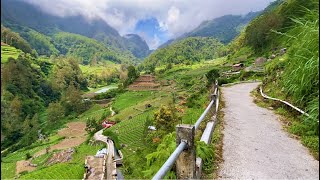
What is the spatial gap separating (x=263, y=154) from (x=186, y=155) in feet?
9.40

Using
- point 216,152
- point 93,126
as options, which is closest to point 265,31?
point 93,126

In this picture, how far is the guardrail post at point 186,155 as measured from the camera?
14.2ft

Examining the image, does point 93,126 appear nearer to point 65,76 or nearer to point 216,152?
point 216,152

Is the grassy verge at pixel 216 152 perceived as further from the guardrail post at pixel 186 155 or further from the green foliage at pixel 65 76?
the green foliage at pixel 65 76

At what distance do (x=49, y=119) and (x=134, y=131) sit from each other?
4068 cm

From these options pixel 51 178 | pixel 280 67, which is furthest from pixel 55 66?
pixel 280 67

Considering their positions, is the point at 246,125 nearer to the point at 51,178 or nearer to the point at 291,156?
the point at 291,156

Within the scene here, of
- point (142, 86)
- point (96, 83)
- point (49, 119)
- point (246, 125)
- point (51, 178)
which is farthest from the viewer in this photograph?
point (96, 83)

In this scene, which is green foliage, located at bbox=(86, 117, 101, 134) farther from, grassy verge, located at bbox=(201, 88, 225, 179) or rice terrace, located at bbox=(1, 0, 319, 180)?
grassy verge, located at bbox=(201, 88, 225, 179)

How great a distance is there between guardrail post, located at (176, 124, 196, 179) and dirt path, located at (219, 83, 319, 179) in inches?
46.6

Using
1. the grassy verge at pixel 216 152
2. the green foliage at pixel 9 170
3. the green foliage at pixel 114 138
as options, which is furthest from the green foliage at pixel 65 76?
the grassy verge at pixel 216 152

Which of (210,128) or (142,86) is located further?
(142,86)

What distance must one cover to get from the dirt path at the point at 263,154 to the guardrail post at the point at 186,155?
3.89 feet

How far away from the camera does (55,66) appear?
133 metres
